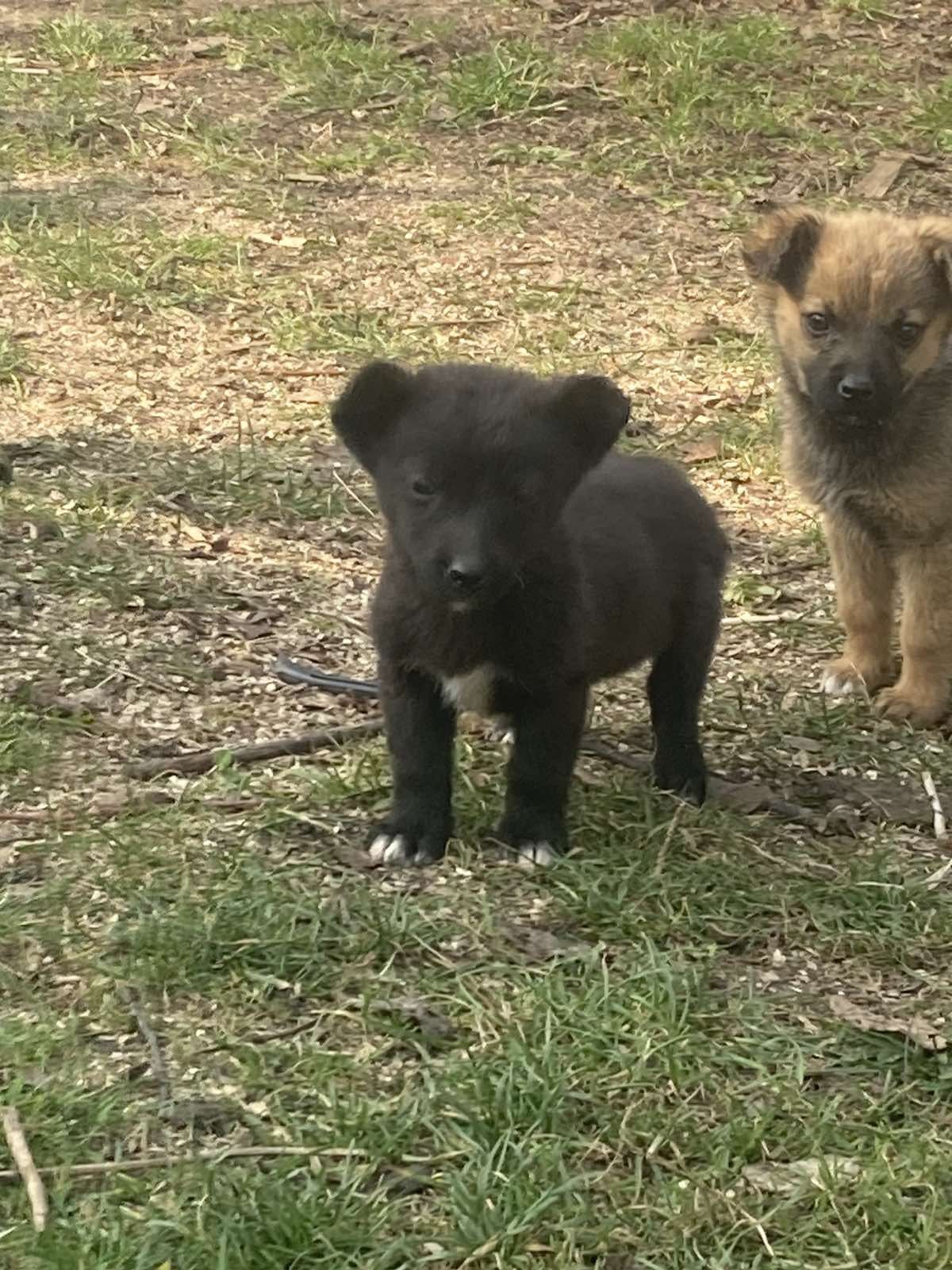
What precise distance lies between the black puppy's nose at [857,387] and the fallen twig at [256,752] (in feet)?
5.43

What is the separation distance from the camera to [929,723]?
18.4 ft

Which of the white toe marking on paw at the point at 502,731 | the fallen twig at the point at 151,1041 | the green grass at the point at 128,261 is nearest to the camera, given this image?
the fallen twig at the point at 151,1041

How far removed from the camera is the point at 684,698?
4.73 meters

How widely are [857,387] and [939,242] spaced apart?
22.4 inches

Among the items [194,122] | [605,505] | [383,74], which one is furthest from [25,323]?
[605,505]

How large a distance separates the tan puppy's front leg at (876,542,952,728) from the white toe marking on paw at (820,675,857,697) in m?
0.09

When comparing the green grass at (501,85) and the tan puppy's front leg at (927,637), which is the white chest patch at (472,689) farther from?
the green grass at (501,85)

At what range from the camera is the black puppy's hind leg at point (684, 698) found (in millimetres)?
4707

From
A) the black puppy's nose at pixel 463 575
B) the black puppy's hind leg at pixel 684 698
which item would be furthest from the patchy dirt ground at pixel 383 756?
the black puppy's nose at pixel 463 575

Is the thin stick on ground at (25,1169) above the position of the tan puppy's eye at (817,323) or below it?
below

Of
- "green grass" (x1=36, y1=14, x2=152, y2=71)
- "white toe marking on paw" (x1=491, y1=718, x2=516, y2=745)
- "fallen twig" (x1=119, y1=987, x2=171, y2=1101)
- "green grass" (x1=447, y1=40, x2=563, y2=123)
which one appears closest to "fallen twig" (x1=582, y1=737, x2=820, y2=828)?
"white toe marking on paw" (x1=491, y1=718, x2=516, y2=745)

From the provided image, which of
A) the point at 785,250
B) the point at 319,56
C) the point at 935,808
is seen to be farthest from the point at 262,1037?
the point at 319,56

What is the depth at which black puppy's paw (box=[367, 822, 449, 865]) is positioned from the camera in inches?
165

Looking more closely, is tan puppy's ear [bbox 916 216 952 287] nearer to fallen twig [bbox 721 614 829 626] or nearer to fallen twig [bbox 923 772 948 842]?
fallen twig [bbox 721 614 829 626]
